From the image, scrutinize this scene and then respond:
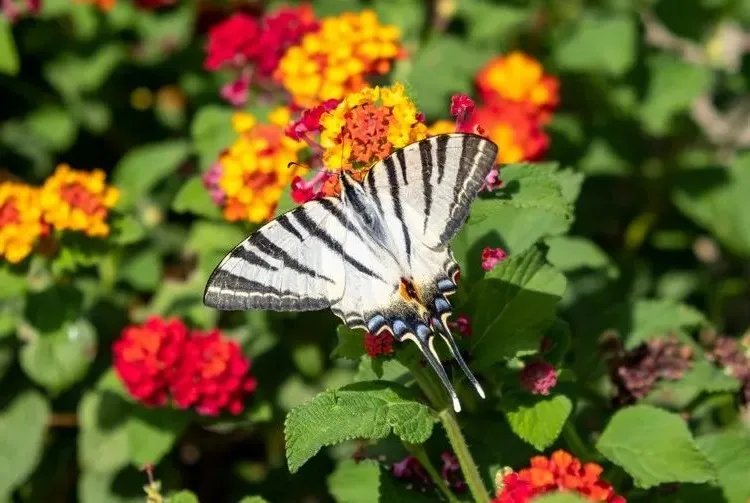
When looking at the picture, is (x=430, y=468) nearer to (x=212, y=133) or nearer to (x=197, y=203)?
(x=197, y=203)

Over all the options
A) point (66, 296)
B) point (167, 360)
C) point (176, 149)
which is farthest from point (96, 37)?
point (167, 360)

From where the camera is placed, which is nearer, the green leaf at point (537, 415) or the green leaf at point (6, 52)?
the green leaf at point (537, 415)

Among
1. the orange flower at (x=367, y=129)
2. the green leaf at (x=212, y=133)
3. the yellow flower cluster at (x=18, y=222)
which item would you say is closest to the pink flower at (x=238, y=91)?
the green leaf at (x=212, y=133)

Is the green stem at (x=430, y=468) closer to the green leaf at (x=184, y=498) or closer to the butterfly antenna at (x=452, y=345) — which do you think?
the butterfly antenna at (x=452, y=345)

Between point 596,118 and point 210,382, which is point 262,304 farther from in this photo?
point 596,118

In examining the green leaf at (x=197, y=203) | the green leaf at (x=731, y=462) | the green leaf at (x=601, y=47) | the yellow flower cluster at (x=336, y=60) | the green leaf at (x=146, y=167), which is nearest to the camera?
the green leaf at (x=731, y=462)

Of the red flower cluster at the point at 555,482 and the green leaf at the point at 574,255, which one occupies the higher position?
the red flower cluster at the point at 555,482

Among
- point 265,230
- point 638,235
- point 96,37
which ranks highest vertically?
point 265,230
